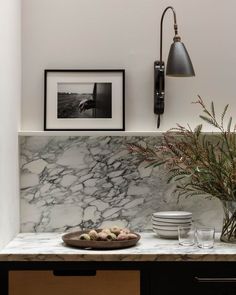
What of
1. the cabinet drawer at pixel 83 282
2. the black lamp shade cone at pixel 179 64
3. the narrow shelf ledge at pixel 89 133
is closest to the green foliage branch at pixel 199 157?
the narrow shelf ledge at pixel 89 133

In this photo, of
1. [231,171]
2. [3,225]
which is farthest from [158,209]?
[3,225]

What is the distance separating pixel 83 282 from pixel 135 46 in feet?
4.10

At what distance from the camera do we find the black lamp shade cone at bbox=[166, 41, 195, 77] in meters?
2.51

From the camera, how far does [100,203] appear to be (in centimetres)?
279

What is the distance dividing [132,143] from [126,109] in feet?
0.60

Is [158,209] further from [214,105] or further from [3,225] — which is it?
[3,225]

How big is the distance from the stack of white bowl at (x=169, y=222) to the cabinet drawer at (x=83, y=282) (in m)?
0.38

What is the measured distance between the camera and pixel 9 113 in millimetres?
2521

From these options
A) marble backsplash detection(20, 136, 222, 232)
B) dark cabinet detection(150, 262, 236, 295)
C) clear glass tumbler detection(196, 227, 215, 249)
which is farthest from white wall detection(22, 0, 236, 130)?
dark cabinet detection(150, 262, 236, 295)

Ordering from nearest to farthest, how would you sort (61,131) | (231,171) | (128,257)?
(128,257) → (231,171) → (61,131)

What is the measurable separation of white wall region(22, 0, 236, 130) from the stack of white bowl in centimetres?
49

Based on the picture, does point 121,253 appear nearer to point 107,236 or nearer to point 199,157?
point 107,236

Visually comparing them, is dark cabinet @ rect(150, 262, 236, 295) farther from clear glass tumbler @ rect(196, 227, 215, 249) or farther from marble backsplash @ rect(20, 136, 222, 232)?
marble backsplash @ rect(20, 136, 222, 232)

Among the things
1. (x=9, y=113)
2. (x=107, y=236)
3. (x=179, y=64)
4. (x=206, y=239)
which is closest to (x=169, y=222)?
(x=206, y=239)
